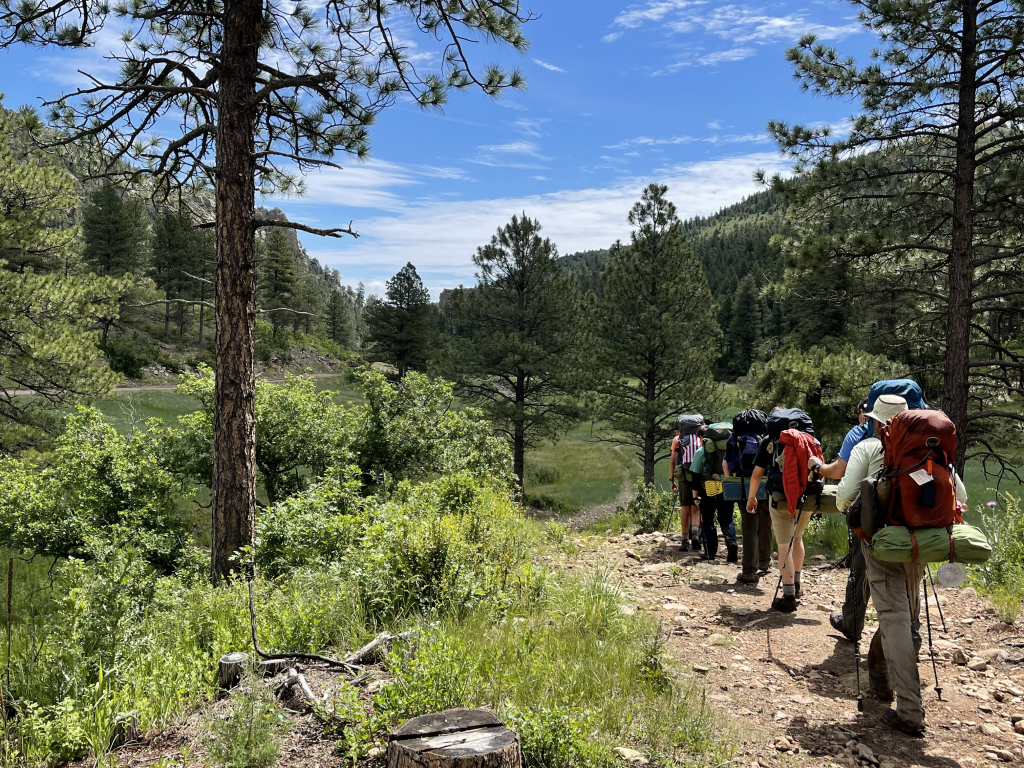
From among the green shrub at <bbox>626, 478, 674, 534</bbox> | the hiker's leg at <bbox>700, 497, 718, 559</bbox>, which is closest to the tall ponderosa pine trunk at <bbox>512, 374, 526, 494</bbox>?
the green shrub at <bbox>626, 478, 674, 534</bbox>

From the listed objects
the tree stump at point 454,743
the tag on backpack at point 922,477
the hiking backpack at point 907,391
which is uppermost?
the hiking backpack at point 907,391

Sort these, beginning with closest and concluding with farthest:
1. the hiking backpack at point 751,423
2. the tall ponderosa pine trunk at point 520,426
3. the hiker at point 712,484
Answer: the hiking backpack at point 751,423, the hiker at point 712,484, the tall ponderosa pine trunk at point 520,426

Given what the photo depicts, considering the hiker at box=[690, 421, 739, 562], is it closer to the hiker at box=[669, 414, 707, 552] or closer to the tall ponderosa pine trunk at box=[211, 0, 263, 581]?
the hiker at box=[669, 414, 707, 552]

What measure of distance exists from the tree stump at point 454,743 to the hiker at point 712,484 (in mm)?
5412

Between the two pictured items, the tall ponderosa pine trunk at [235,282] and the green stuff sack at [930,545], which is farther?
the tall ponderosa pine trunk at [235,282]

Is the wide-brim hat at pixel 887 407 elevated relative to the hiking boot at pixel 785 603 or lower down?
elevated

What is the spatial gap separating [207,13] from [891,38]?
9299 millimetres

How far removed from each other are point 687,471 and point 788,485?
10.1 feet

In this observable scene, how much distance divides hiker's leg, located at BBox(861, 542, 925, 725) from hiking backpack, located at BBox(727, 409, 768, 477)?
320cm

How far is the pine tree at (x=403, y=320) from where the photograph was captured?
39344mm

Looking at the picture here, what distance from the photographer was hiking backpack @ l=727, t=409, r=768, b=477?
7078 millimetres

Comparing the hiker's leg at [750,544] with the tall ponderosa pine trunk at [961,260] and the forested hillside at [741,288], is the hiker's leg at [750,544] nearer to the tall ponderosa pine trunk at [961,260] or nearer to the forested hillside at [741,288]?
the tall ponderosa pine trunk at [961,260]

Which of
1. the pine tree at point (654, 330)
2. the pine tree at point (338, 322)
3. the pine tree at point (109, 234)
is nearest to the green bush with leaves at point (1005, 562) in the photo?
the pine tree at point (654, 330)

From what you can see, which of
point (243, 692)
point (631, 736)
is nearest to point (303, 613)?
point (243, 692)
